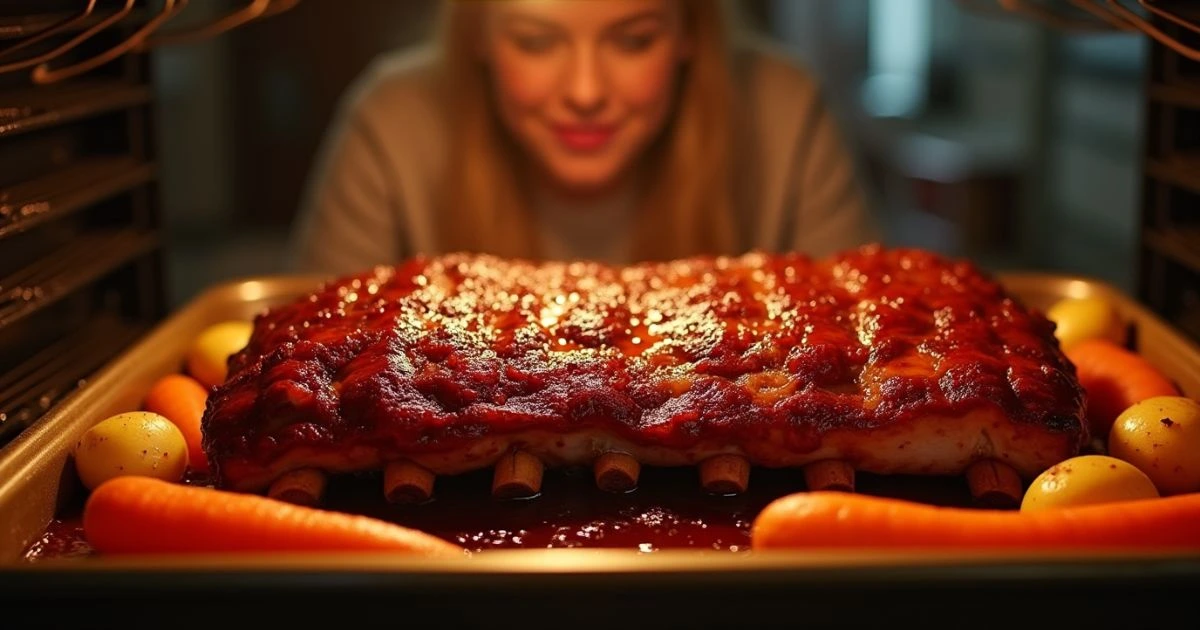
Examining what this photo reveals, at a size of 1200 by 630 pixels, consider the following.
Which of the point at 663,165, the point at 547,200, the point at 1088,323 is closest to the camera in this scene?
the point at 1088,323

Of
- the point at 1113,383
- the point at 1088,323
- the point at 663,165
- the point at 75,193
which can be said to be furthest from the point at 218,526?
the point at 663,165

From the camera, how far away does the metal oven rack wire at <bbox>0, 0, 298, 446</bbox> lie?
160cm

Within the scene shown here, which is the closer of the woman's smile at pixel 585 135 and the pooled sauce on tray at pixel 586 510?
the pooled sauce on tray at pixel 586 510

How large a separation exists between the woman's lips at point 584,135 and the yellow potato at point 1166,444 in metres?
1.31

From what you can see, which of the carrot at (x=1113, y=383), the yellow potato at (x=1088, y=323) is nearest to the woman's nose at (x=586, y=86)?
the yellow potato at (x=1088, y=323)

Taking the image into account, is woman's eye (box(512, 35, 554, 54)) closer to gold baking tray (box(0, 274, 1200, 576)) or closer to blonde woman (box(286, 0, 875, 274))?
blonde woman (box(286, 0, 875, 274))

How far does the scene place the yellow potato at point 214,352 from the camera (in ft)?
5.94

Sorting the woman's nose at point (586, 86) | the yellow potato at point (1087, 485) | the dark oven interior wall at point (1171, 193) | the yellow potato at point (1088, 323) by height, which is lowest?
the yellow potato at point (1087, 485)

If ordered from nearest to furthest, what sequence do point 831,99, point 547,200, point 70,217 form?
point 70,217 < point 547,200 < point 831,99

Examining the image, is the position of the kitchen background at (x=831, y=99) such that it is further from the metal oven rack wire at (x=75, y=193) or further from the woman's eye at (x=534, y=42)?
the metal oven rack wire at (x=75, y=193)

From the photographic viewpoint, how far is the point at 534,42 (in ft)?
7.94

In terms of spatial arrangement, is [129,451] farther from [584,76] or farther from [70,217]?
[584,76]

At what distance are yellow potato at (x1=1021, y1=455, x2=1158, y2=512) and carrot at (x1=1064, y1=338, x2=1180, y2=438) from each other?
0.90ft

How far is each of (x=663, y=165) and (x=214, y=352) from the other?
1.25 m
